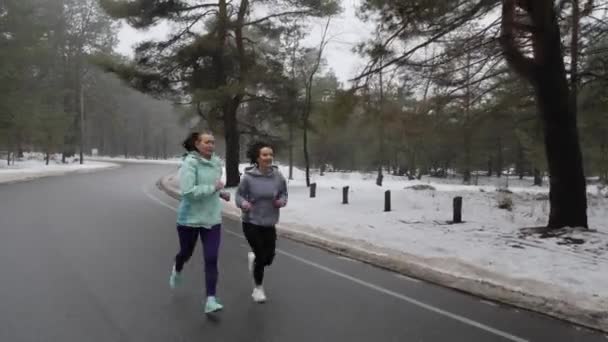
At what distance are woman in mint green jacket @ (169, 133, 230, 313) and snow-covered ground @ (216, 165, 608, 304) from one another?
3.99 meters

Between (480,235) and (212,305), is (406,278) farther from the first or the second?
(480,235)

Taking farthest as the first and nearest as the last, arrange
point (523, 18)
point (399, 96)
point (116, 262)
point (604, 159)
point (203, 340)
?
point (604, 159), point (399, 96), point (523, 18), point (116, 262), point (203, 340)

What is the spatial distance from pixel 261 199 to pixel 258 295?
1082 mm

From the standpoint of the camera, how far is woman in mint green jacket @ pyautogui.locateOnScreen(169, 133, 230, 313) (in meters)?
4.92

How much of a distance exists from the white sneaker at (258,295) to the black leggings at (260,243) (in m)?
0.07

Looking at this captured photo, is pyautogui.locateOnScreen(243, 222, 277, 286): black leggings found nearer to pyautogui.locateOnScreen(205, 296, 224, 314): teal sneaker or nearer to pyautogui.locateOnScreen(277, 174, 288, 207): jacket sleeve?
pyautogui.locateOnScreen(277, 174, 288, 207): jacket sleeve

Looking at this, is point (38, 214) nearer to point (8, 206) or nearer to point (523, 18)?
point (8, 206)

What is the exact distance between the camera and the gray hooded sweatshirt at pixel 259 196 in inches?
209

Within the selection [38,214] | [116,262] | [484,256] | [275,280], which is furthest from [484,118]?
[38,214]

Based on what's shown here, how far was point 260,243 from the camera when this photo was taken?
5.41 meters

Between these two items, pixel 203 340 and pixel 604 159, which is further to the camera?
pixel 604 159

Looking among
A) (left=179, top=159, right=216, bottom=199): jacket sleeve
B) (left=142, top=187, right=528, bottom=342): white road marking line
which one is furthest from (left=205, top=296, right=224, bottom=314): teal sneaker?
(left=142, top=187, right=528, bottom=342): white road marking line

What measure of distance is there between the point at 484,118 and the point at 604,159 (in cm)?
1066

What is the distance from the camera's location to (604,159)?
71.5 ft
